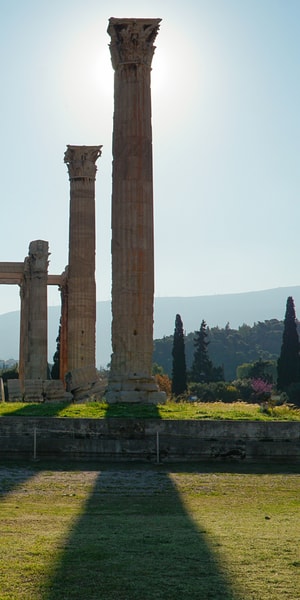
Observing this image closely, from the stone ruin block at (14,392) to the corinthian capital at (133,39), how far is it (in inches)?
727

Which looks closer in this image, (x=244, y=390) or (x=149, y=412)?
(x=149, y=412)

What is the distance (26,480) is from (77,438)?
358cm

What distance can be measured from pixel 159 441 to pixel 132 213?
9.97 m

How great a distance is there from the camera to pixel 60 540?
9.11 metres

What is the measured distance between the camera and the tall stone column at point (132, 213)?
26172mm

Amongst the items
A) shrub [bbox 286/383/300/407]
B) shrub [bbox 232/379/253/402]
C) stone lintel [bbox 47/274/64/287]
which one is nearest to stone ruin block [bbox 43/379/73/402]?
stone lintel [bbox 47/274/64/287]

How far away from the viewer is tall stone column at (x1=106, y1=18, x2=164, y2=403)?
85.9 feet

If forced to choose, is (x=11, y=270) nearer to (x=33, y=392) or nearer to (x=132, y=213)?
(x=33, y=392)

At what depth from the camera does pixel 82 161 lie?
128 feet

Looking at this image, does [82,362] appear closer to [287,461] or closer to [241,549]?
[287,461]

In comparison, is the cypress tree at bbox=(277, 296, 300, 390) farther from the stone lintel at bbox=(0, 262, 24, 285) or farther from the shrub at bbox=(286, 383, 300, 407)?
the stone lintel at bbox=(0, 262, 24, 285)

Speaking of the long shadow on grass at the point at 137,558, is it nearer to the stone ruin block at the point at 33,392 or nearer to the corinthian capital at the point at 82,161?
the stone ruin block at the point at 33,392

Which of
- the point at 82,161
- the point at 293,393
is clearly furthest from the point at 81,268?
the point at 293,393

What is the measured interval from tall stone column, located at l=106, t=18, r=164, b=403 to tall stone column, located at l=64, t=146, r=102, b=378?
1206 cm
